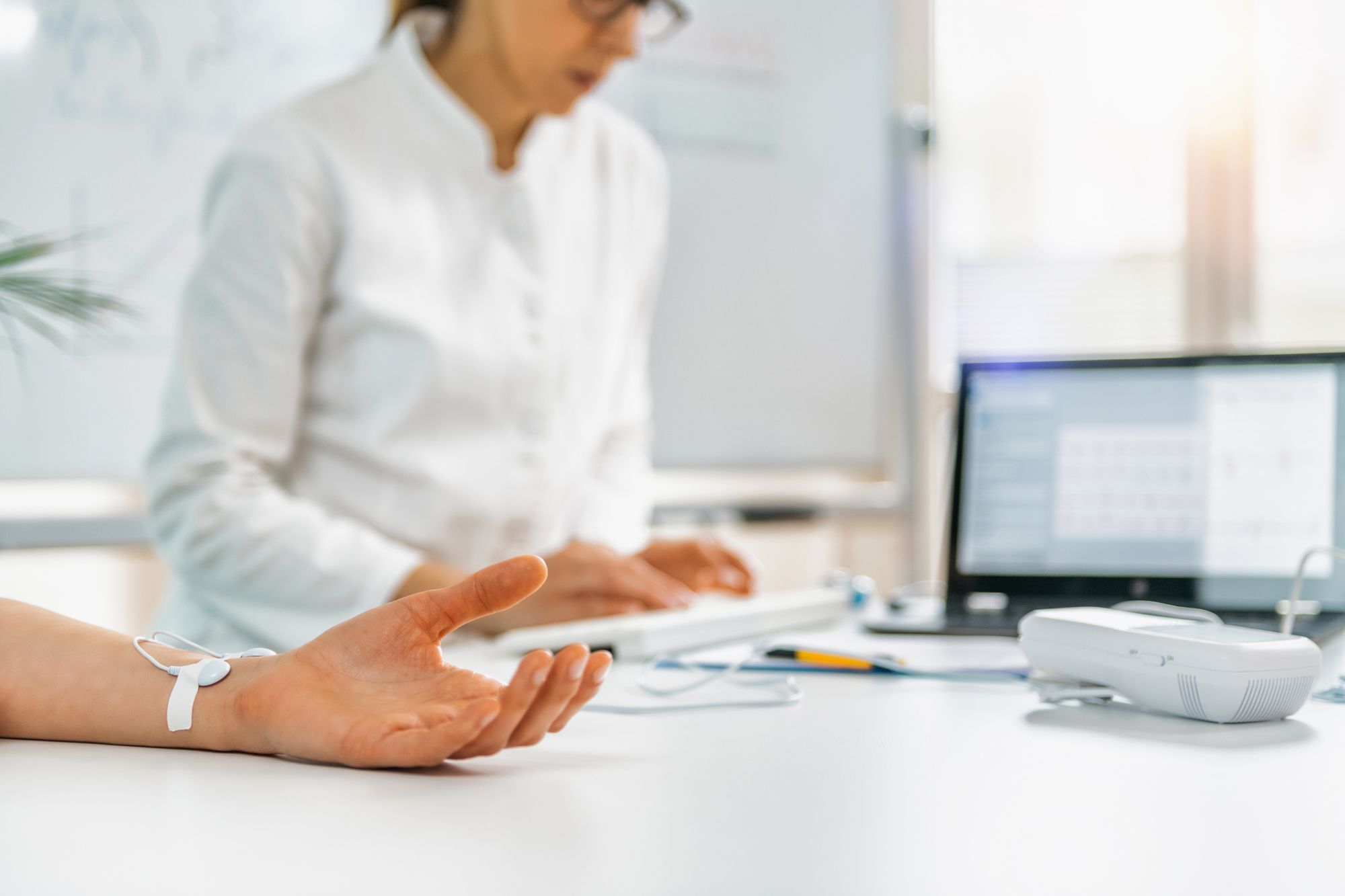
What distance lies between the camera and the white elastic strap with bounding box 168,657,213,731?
0.60 m

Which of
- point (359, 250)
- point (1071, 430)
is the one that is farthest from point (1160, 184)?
point (359, 250)

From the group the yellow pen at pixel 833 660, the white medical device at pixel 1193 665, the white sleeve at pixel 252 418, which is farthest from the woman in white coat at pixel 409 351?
the white medical device at pixel 1193 665

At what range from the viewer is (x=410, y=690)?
59cm

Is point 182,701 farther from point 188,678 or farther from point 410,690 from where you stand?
point 410,690

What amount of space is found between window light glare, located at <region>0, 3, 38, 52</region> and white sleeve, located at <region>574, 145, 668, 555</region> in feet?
2.60

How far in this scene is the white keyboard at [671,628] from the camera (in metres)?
0.93

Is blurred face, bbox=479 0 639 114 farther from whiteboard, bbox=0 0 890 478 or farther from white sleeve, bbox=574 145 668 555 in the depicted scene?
whiteboard, bbox=0 0 890 478

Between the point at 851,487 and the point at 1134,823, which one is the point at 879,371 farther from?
the point at 1134,823

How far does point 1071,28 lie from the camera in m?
2.43

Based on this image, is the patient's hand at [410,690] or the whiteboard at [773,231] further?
the whiteboard at [773,231]

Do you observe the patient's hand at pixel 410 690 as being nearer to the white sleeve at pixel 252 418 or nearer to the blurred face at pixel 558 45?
the white sleeve at pixel 252 418

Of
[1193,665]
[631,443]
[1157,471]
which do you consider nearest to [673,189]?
[631,443]

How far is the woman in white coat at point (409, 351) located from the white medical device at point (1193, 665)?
41 centimetres

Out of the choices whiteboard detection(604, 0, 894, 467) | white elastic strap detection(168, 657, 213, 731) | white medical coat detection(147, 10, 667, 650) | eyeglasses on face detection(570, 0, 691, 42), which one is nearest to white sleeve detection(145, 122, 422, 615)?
white medical coat detection(147, 10, 667, 650)
